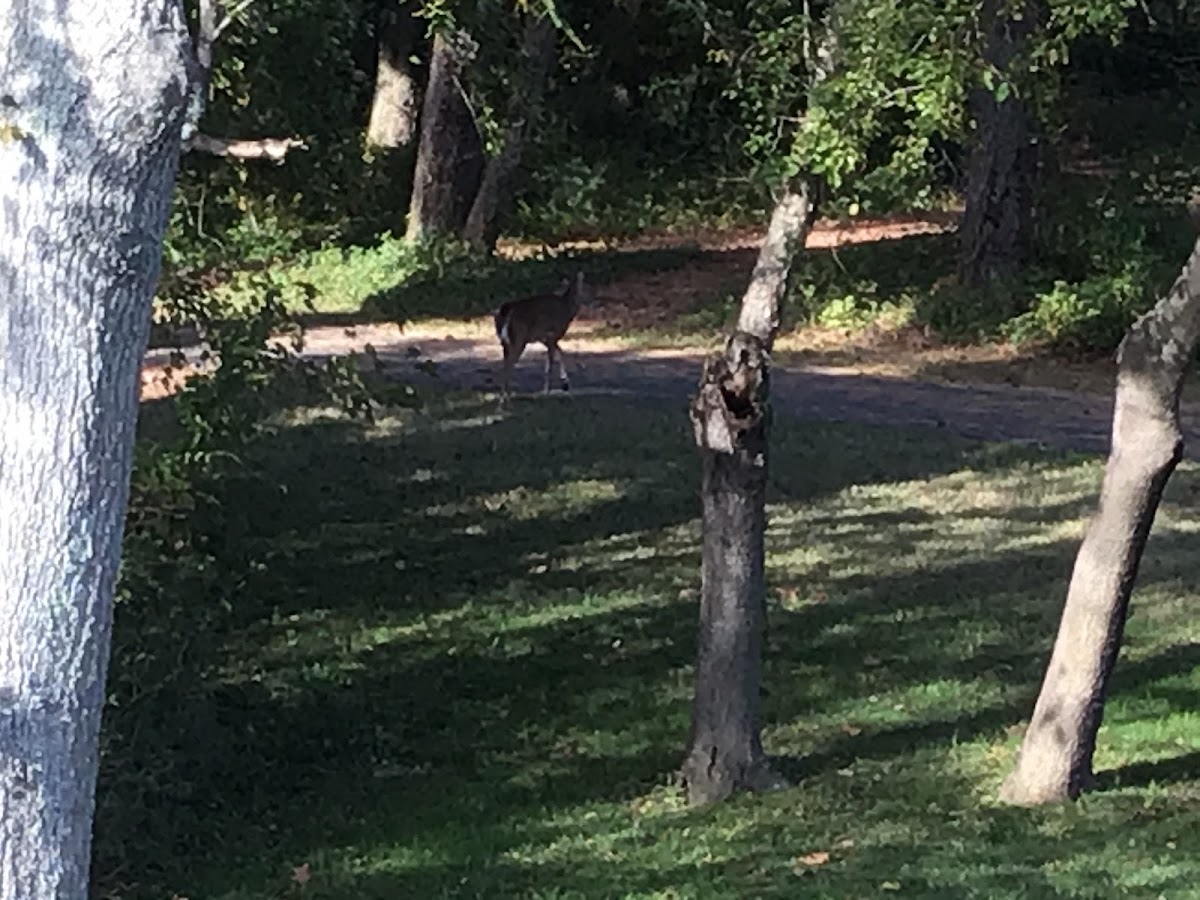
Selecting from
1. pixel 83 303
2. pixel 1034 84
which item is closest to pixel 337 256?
pixel 1034 84

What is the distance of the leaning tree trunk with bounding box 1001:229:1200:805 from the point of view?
328 inches

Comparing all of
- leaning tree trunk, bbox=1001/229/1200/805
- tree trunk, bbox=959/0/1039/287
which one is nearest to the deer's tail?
tree trunk, bbox=959/0/1039/287

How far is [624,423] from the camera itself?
18.8 m

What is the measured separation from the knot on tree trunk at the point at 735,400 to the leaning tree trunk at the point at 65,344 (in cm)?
503

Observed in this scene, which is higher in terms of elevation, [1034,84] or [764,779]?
[1034,84]

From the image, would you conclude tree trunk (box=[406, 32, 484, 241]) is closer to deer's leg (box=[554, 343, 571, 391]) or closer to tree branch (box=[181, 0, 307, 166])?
deer's leg (box=[554, 343, 571, 391])

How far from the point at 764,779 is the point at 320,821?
1.81 metres

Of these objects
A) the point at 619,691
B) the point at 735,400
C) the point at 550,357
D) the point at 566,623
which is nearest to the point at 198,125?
the point at 735,400

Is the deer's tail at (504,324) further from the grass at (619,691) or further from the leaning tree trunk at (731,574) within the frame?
the leaning tree trunk at (731,574)

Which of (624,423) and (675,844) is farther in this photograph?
(624,423)

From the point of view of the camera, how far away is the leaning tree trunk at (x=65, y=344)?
12.2 feet

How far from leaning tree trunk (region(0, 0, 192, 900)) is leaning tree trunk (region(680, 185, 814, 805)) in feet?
16.8

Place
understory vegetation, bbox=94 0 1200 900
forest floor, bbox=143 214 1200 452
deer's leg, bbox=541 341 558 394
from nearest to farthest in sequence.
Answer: understory vegetation, bbox=94 0 1200 900 < forest floor, bbox=143 214 1200 452 < deer's leg, bbox=541 341 558 394

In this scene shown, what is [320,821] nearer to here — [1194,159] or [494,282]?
[494,282]
